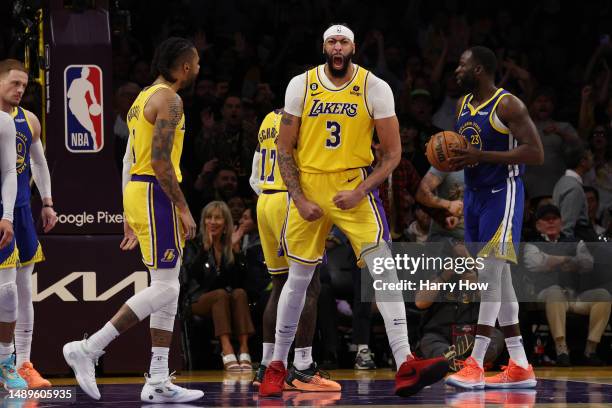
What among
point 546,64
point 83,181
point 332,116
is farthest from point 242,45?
point 332,116

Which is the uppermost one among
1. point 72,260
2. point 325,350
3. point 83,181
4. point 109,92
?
point 109,92

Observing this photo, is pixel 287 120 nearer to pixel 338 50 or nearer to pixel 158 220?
pixel 338 50

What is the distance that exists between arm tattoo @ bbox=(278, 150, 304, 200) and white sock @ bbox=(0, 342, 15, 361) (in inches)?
95.9

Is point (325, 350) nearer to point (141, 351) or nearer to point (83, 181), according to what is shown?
point (141, 351)

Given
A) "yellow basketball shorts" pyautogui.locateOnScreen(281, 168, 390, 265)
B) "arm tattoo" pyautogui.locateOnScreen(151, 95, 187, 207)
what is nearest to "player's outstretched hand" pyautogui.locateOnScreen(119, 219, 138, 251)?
"arm tattoo" pyautogui.locateOnScreen(151, 95, 187, 207)

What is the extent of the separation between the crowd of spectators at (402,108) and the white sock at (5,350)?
8.89 feet

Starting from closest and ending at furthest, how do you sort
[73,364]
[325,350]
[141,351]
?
[73,364], [141,351], [325,350]

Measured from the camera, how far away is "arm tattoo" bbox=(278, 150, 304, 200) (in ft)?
26.1

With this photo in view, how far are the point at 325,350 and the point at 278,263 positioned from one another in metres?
2.27

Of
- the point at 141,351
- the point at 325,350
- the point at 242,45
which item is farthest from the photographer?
the point at 242,45

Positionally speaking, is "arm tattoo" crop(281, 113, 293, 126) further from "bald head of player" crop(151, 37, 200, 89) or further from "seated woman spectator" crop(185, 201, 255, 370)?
"seated woman spectator" crop(185, 201, 255, 370)

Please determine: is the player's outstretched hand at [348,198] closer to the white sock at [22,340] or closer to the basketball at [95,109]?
the white sock at [22,340]

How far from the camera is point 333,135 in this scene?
7.97 meters

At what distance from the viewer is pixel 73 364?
25.1ft
